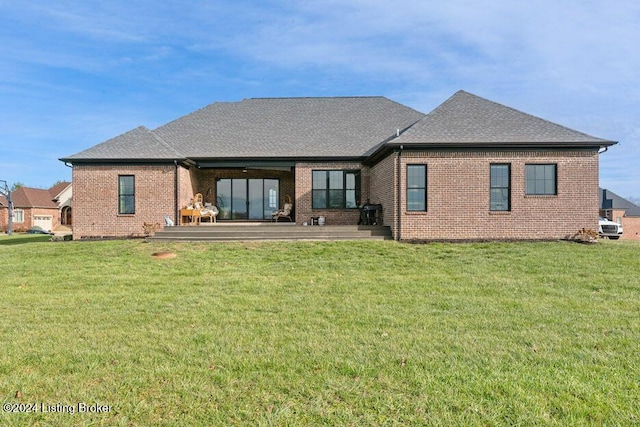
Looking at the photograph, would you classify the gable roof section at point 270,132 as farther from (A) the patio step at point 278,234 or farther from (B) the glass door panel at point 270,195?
(A) the patio step at point 278,234

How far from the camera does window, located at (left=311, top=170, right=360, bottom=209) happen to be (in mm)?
17859

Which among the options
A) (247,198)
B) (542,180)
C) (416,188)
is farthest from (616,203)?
(247,198)

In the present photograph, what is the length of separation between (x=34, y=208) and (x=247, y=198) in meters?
40.2

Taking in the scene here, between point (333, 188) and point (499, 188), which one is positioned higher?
point (333, 188)

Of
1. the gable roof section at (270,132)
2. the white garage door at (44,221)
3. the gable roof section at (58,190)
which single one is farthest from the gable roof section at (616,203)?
the gable roof section at (58,190)

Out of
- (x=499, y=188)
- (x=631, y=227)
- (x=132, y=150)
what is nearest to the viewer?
(x=499, y=188)

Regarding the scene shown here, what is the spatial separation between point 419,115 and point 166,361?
18598mm

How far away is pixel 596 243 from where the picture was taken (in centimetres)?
1384

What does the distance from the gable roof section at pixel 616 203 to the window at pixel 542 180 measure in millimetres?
42911

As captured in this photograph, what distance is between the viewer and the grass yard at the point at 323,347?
10.7 ft

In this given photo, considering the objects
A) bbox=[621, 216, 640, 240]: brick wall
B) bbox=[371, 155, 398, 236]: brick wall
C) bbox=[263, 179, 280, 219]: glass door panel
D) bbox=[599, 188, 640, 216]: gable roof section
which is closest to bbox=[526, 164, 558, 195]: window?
bbox=[371, 155, 398, 236]: brick wall

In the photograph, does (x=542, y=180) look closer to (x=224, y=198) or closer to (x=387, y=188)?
(x=387, y=188)

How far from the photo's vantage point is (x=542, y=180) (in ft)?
47.6

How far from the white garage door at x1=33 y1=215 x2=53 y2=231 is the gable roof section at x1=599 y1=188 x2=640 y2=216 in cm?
6805
